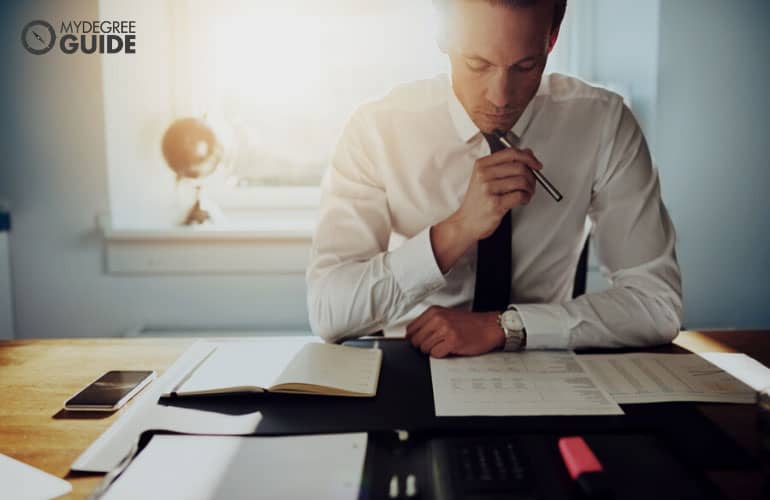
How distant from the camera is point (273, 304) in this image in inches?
92.7

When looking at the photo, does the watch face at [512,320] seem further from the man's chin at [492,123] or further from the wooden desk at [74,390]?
the man's chin at [492,123]

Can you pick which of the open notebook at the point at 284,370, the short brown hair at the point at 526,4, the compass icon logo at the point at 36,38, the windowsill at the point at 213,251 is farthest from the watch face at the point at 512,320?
the compass icon logo at the point at 36,38

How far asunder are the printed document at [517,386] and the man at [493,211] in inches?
2.0

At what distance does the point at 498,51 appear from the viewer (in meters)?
1.14

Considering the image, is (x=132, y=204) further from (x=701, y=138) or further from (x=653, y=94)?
(x=701, y=138)

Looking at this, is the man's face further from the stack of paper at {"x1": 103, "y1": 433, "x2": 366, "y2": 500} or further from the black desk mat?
the stack of paper at {"x1": 103, "y1": 433, "x2": 366, "y2": 500}

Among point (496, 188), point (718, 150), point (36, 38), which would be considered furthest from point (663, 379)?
point (36, 38)

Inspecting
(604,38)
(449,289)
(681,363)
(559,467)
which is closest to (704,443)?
(559,467)

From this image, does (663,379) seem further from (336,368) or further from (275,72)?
(275,72)

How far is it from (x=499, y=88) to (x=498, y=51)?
0.23 ft

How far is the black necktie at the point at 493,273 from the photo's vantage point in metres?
1.25

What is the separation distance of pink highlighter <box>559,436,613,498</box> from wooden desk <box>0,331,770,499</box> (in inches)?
Result: 5.4

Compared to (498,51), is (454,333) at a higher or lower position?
lower

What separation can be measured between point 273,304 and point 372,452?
173cm
